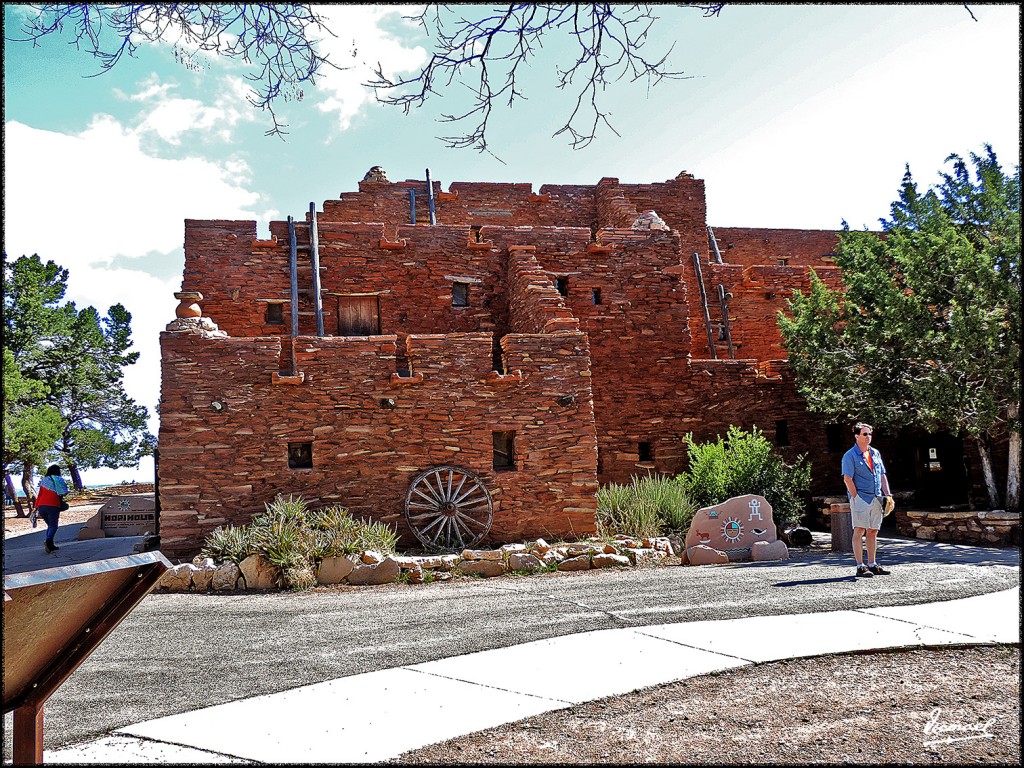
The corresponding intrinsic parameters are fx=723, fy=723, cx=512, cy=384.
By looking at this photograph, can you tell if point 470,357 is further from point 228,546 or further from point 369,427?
point 228,546

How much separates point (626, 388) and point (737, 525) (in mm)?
5771

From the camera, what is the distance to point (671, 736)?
12.9 feet

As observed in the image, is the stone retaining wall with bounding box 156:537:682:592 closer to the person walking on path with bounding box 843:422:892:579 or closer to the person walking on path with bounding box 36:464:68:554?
the person walking on path with bounding box 843:422:892:579

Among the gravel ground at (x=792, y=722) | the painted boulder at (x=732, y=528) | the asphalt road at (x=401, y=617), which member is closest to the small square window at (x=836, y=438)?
the asphalt road at (x=401, y=617)

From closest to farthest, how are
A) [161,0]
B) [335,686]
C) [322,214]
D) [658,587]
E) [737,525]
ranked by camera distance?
[161,0] → [335,686] → [658,587] → [737,525] → [322,214]

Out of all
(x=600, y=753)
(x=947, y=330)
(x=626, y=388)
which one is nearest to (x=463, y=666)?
(x=600, y=753)

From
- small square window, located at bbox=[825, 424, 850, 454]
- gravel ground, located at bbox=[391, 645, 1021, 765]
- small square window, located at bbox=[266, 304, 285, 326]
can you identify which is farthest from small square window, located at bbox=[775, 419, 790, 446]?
gravel ground, located at bbox=[391, 645, 1021, 765]

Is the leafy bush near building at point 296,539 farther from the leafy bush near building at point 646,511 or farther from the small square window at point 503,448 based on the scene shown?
the leafy bush near building at point 646,511

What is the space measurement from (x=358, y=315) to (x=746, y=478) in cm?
887

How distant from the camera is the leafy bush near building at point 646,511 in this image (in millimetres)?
12766

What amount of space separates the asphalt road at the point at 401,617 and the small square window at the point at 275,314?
7.55 meters

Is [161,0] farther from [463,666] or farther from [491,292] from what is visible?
[491,292]

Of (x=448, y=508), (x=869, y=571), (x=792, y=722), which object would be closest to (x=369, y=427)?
(x=448, y=508)

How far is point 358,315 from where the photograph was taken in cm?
1614
